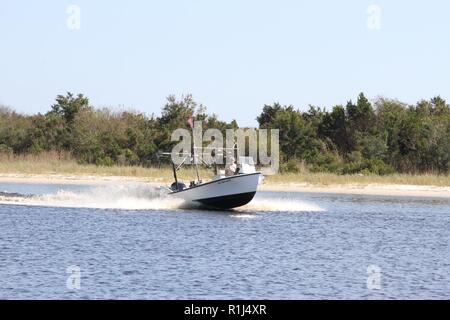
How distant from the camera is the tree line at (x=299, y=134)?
69000 mm

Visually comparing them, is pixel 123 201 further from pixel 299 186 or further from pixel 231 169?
pixel 299 186

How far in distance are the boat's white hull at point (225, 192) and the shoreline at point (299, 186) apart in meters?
20.1

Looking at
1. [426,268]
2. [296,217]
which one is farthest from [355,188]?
[426,268]

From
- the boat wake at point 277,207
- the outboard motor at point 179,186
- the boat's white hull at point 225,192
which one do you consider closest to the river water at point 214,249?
the boat wake at point 277,207

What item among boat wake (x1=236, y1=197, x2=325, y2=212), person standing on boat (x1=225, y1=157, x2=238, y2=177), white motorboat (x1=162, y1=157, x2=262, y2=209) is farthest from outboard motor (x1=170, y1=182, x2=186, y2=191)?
boat wake (x1=236, y1=197, x2=325, y2=212)

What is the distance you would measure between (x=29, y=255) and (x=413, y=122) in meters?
45.0

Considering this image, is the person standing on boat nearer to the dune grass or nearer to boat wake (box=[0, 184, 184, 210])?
boat wake (box=[0, 184, 184, 210])

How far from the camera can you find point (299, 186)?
6406 cm

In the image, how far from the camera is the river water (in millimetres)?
25438

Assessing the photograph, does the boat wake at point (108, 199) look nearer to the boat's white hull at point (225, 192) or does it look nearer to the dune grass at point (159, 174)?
the boat's white hull at point (225, 192)

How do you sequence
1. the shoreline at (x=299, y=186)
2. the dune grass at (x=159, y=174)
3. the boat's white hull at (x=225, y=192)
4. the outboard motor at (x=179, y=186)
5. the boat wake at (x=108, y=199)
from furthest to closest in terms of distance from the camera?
the dune grass at (x=159, y=174), the shoreline at (x=299, y=186), the boat wake at (x=108, y=199), the outboard motor at (x=179, y=186), the boat's white hull at (x=225, y=192)

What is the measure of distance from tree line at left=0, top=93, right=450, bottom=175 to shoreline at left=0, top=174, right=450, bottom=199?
4.46 m

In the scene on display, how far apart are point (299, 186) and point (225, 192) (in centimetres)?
2256

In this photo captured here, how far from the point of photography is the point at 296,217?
4484 centimetres
